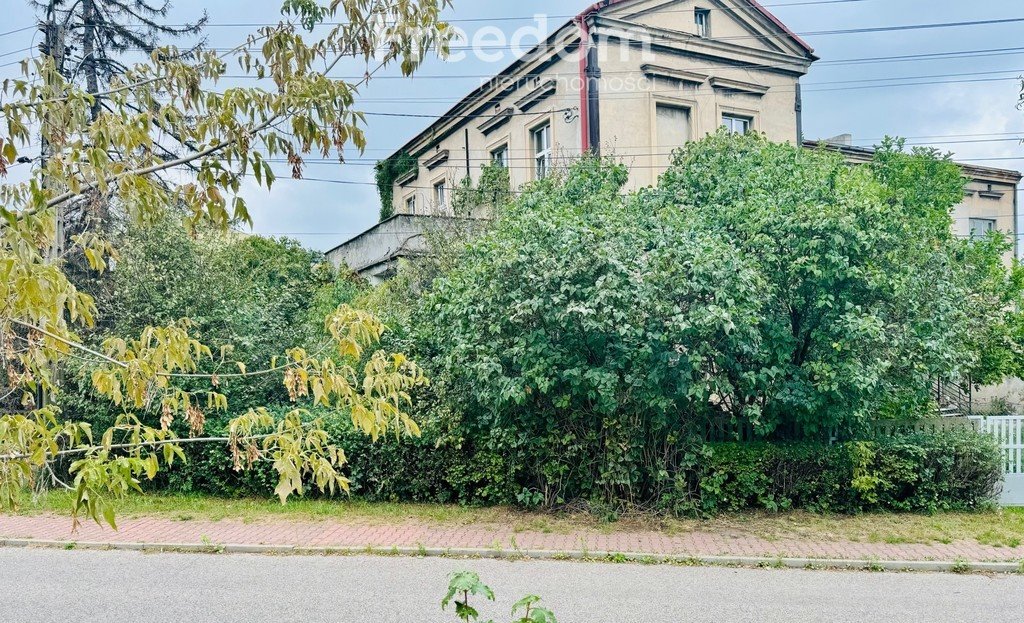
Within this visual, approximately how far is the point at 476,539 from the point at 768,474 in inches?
179

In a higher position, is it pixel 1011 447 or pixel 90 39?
pixel 90 39

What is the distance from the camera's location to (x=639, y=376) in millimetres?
10070

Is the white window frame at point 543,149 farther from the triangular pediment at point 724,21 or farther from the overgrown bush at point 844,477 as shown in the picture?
the overgrown bush at point 844,477

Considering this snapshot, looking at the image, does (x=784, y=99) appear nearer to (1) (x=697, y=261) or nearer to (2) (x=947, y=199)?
(2) (x=947, y=199)

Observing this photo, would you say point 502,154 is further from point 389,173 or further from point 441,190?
point 389,173

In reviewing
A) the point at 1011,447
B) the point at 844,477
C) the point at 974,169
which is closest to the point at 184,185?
the point at 844,477

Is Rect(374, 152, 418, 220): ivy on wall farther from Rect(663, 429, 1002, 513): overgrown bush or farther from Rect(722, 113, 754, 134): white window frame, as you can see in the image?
Rect(663, 429, 1002, 513): overgrown bush

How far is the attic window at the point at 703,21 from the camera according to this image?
21031mm

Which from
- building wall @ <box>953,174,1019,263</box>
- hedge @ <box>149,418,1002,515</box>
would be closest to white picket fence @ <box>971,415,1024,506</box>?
hedge @ <box>149,418,1002,515</box>

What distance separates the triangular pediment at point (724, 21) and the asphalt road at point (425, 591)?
15787mm

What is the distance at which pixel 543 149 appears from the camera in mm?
21656

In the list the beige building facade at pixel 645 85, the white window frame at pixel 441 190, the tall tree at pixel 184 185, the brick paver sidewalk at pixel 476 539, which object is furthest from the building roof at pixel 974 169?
the tall tree at pixel 184 185

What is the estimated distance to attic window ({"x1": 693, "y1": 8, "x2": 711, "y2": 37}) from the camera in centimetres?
2103

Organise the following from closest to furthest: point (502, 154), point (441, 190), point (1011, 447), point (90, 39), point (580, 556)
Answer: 1. point (580, 556)
2. point (1011, 447)
3. point (90, 39)
4. point (502, 154)
5. point (441, 190)
